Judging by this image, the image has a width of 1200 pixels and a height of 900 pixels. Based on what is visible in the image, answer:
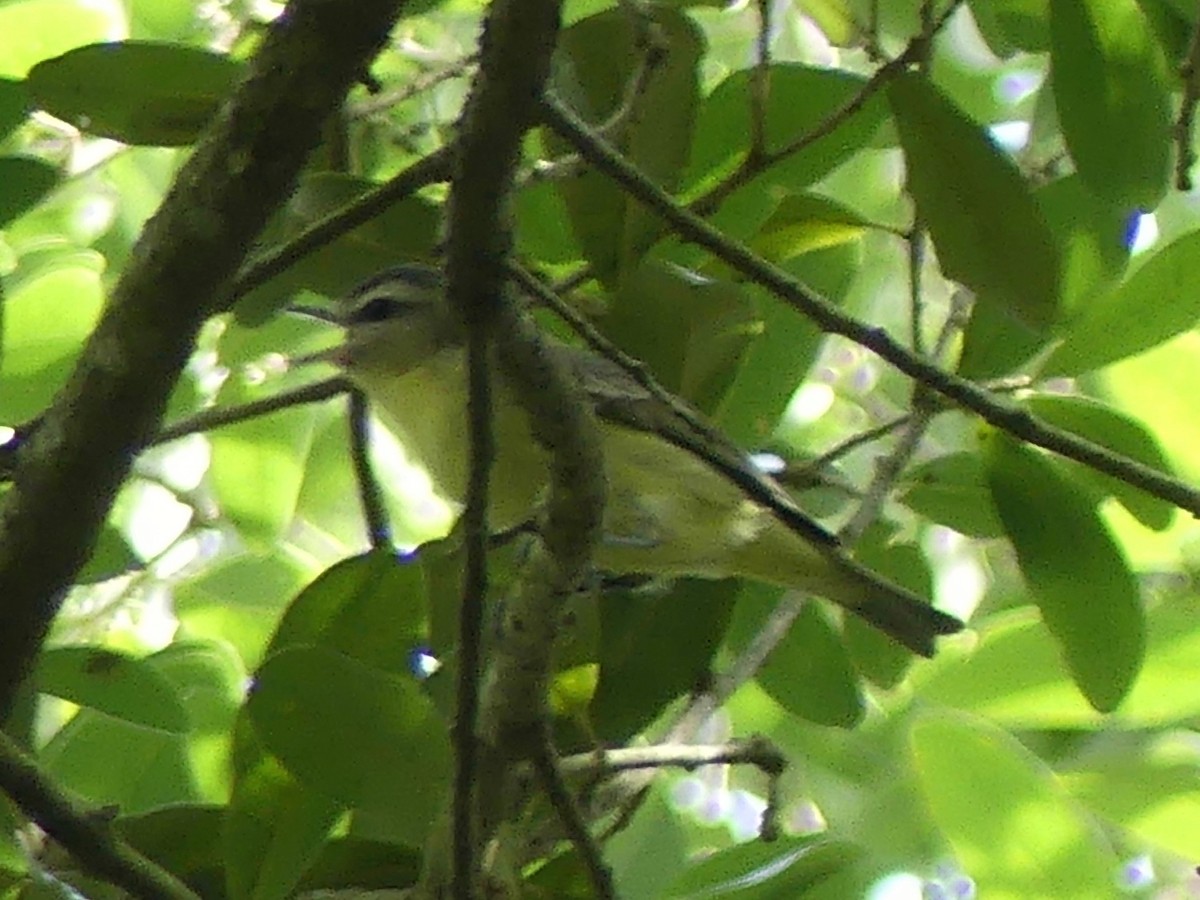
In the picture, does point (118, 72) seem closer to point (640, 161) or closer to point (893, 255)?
point (640, 161)

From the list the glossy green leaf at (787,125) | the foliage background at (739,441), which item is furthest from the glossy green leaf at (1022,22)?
the glossy green leaf at (787,125)

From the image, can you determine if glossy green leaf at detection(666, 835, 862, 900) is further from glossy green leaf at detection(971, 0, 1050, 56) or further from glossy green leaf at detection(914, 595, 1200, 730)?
glossy green leaf at detection(971, 0, 1050, 56)

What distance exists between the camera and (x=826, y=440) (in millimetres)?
2145

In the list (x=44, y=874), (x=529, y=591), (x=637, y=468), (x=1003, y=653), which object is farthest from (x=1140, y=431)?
(x=44, y=874)

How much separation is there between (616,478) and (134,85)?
0.85 metres

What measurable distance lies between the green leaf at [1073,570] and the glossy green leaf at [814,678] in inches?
10.1

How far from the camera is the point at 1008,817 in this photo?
121 centimetres

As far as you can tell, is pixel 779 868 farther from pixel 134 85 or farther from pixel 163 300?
pixel 134 85

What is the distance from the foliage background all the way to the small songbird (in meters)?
0.06

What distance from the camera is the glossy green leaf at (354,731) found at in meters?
1.02

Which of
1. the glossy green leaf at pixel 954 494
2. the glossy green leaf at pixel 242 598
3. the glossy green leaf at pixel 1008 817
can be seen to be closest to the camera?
the glossy green leaf at pixel 1008 817

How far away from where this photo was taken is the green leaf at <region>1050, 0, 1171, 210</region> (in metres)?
1.15

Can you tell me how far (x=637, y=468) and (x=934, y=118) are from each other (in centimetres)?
84

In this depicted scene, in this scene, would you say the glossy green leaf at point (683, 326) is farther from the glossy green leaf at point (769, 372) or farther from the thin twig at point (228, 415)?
the thin twig at point (228, 415)
